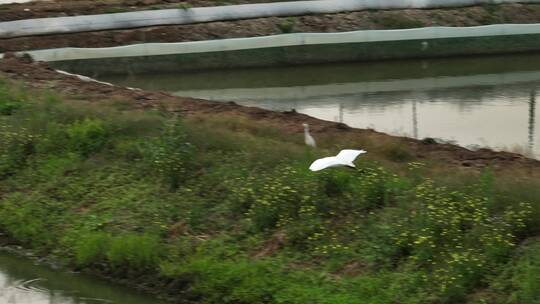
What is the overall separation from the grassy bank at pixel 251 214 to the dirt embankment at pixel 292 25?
6021 mm

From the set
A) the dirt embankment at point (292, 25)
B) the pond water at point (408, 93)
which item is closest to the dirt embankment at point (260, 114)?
the pond water at point (408, 93)

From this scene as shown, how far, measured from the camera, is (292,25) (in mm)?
18719

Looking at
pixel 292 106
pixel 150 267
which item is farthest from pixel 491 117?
pixel 150 267

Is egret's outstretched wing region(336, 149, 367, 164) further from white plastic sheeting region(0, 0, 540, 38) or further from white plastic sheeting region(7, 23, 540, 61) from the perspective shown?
white plastic sheeting region(0, 0, 540, 38)

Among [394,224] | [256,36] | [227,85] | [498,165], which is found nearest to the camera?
[394,224]

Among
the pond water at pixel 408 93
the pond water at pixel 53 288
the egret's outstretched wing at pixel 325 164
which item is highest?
the egret's outstretched wing at pixel 325 164

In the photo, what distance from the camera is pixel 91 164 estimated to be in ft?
36.0

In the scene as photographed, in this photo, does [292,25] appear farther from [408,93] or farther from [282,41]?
[408,93]

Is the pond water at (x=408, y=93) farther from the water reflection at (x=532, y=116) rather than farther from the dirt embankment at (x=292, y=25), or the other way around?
the dirt embankment at (x=292, y=25)

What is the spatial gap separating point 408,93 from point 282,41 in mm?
2864

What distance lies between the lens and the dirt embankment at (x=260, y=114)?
34.6 ft

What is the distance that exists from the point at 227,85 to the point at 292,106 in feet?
Result: 6.64

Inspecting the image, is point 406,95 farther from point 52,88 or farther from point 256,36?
point 52,88

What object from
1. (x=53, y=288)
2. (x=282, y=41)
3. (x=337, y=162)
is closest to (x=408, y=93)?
(x=282, y=41)
